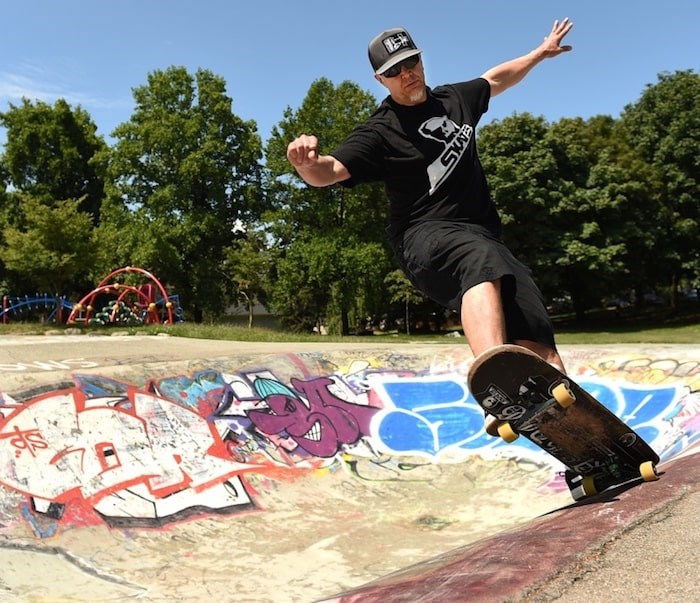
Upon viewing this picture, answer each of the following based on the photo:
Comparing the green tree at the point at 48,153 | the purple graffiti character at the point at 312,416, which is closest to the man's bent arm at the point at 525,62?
the purple graffiti character at the point at 312,416

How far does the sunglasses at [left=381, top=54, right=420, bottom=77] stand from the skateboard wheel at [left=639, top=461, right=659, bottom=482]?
2312 mm

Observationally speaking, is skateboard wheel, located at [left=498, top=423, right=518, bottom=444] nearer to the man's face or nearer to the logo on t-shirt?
the logo on t-shirt

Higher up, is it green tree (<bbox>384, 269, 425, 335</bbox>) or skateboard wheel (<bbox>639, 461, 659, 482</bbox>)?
green tree (<bbox>384, 269, 425, 335</bbox>)

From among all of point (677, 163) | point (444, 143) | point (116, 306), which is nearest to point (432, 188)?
point (444, 143)

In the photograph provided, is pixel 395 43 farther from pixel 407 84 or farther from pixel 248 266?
pixel 248 266

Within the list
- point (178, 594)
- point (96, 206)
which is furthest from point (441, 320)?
point (178, 594)

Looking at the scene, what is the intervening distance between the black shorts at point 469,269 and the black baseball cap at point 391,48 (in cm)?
83

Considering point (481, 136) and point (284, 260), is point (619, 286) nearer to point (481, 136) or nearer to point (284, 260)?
point (481, 136)

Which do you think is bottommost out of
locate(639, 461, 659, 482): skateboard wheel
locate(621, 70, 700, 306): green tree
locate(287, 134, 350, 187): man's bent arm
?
locate(639, 461, 659, 482): skateboard wheel

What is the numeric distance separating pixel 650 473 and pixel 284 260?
28022mm

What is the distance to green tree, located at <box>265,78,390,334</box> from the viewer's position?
29266 millimetres

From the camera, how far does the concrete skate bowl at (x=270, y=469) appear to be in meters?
4.44

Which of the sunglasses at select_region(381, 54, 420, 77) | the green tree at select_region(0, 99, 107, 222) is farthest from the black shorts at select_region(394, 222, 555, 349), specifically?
the green tree at select_region(0, 99, 107, 222)

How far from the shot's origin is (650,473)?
9.65ft
